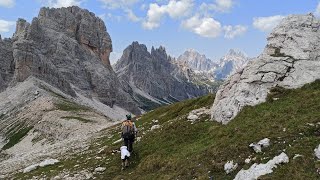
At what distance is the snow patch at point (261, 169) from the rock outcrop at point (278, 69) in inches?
412

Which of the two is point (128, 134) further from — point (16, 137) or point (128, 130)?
point (16, 137)

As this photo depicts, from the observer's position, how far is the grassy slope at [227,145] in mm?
20006

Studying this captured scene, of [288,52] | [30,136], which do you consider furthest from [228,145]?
[30,136]

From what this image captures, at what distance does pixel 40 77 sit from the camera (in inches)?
7338

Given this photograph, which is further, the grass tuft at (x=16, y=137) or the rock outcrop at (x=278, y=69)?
the grass tuft at (x=16, y=137)

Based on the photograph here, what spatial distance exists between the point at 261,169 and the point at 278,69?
15.1 metres

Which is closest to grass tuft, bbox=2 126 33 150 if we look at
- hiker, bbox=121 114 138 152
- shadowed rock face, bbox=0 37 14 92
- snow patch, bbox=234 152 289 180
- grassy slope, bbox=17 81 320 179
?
grassy slope, bbox=17 81 320 179

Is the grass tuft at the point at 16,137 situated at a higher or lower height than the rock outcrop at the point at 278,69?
lower

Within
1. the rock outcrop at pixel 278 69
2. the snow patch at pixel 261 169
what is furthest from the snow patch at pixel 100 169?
the snow patch at pixel 261 169

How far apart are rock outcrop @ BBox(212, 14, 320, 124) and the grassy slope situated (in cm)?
115

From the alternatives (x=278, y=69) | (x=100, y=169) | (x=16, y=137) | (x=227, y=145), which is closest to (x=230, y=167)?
(x=227, y=145)

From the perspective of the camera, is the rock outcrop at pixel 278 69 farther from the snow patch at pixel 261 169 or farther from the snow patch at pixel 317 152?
the snow patch at pixel 317 152

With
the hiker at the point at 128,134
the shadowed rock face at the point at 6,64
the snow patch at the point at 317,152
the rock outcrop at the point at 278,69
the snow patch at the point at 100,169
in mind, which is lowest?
the snow patch at the point at 100,169

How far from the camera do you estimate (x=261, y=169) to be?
61.7ft
